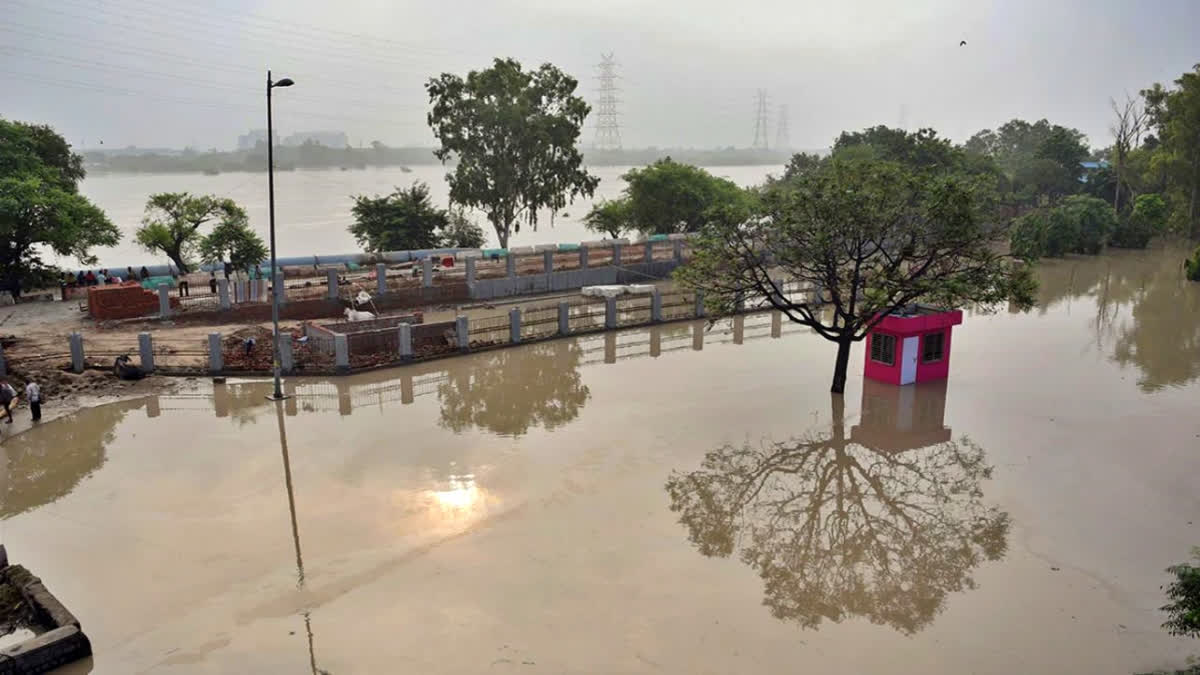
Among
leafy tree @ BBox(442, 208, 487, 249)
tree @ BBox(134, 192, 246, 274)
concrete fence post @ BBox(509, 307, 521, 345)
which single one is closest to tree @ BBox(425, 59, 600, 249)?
leafy tree @ BBox(442, 208, 487, 249)

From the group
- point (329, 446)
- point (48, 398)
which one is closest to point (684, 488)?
point (329, 446)

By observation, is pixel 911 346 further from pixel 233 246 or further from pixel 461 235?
pixel 461 235

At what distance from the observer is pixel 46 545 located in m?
14.3

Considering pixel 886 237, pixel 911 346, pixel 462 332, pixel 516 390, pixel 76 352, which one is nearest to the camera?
pixel 886 237

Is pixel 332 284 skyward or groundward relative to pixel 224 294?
skyward

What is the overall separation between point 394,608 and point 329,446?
742cm

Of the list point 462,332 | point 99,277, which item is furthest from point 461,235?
point 462,332

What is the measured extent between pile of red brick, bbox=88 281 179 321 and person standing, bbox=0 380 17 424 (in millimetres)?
10004

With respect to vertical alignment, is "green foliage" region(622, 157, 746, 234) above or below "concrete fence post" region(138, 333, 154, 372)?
above

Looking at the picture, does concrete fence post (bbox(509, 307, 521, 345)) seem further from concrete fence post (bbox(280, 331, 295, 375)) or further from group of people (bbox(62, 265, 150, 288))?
group of people (bbox(62, 265, 150, 288))

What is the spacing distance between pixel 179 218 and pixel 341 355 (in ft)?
61.8

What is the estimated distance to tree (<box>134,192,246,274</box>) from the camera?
3816 cm

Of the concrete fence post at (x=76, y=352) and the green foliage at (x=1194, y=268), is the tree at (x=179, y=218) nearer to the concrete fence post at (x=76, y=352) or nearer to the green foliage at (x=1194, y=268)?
the concrete fence post at (x=76, y=352)

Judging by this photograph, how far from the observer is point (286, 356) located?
24938 millimetres
